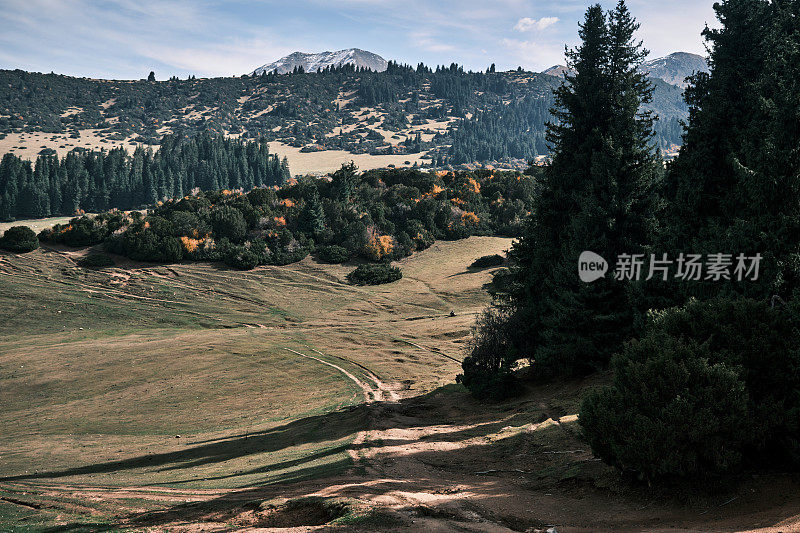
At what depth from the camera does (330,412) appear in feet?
73.8

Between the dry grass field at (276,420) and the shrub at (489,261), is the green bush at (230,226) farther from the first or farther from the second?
the shrub at (489,261)

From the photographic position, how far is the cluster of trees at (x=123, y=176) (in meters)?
101

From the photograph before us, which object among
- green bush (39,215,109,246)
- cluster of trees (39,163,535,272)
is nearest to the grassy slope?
cluster of trees (39,163,535,272)

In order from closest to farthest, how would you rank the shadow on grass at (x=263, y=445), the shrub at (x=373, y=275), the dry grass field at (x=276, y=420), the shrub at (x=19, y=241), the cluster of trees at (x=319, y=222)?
the dry grass field at (x=276, y=420) < the shadow on grass at (x=263, y=445) < the shrub at (x=19, y=241) < the shrub at (x=373, y=275) < the cluster of trees at (x=319, y=222)

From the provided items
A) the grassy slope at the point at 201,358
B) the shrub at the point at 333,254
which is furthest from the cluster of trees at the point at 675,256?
the shrub at the point at 333,254

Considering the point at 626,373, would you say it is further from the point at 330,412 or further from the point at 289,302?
the point at 289,302

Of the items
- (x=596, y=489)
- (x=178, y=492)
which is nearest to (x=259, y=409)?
(x=178, y=492)

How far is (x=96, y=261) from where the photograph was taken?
46.8 m

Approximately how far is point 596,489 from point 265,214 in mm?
48926

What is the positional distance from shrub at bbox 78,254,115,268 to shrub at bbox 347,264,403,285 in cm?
2103

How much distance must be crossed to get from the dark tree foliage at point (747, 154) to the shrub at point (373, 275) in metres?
28.4

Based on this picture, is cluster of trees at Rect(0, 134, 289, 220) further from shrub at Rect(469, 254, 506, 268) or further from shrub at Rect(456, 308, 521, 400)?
shrub at Rect(456, 308, 521, 400)

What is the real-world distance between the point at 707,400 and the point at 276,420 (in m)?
16.0

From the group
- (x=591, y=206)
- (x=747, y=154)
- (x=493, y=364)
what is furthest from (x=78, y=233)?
(x=747, y=154)
